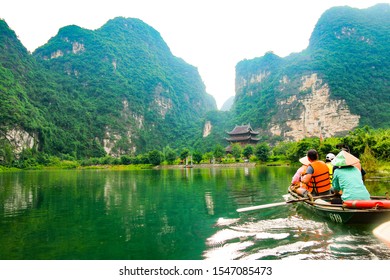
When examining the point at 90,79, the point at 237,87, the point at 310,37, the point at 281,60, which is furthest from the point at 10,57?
the point at 310,37

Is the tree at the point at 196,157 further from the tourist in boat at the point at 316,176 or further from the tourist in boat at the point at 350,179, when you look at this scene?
the tourist in boat at the point at 350,179

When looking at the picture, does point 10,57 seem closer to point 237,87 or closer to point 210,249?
point 237,87

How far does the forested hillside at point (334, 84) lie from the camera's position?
73.6m

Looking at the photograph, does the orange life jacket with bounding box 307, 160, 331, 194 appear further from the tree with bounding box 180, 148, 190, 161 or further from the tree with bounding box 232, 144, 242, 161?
the tree with bounding box 232, 144, 242, 161

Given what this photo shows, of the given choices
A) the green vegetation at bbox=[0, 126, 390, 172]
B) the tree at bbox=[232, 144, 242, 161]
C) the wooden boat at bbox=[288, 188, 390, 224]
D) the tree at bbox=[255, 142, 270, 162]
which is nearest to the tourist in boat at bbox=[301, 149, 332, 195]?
the wooden boat at bbox=[288, 188, 390, 224]

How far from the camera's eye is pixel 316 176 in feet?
24.2

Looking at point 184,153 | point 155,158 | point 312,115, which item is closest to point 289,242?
point 184,153

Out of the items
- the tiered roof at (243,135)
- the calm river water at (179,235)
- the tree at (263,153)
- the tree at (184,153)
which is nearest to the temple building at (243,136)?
the tiered roof at (243,135)

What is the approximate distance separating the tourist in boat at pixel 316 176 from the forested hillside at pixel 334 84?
70525mm

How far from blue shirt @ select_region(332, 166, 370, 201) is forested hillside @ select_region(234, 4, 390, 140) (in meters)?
72.1

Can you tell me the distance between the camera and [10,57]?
341 feet

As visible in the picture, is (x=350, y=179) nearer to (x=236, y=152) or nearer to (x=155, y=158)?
(x=155, y=158)

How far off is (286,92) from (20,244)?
9429 centimetres

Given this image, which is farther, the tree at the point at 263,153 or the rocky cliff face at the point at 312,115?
the rocky cliff face at the point at 312,115
